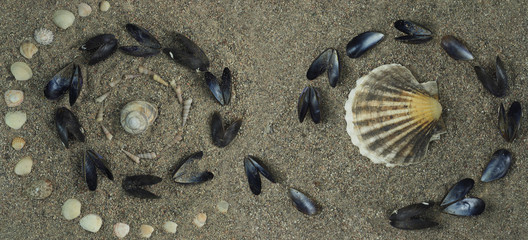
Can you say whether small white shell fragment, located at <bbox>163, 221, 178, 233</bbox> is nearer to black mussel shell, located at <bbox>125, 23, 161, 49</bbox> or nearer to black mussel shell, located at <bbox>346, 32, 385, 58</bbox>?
black mussel shell, located at <bbox>125, 23, 161, 49</bbox>

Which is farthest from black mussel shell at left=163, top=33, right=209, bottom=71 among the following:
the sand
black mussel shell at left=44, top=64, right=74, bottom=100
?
black mussel shell at left=44, top=64, right=74, bottom=100

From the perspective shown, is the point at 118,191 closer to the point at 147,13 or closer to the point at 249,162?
the point at 249,162

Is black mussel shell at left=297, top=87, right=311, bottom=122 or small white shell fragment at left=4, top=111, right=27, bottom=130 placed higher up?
black mussel shell at left=297, top=87, right=311, bottom=122

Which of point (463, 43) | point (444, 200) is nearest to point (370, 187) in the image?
point (444, 200)

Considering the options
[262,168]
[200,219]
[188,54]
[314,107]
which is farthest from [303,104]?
[200,219]

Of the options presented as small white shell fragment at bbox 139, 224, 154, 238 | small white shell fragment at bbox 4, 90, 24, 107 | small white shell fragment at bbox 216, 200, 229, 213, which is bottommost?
small white shell fragment at bbox 139, 224, 154, 238

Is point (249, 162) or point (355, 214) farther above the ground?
point (249, 162)
